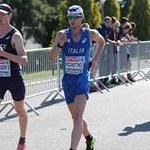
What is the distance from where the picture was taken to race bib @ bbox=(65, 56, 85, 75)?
6449mm

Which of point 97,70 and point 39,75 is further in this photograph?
point 97,70

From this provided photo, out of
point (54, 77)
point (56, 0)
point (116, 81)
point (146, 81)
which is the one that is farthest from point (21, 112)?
point (56, 0)

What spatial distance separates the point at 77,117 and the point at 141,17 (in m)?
27.9

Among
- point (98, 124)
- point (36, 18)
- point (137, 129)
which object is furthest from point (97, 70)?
point (36, 18)

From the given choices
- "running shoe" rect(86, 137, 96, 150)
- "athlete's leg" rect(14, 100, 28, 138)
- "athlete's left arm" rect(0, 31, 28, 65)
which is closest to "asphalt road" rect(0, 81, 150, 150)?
"running shoe" rect(86, 137, 96, 150)

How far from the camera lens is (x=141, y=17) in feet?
110

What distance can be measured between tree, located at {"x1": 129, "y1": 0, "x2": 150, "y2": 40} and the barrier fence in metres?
15.5

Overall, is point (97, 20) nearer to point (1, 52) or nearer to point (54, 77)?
point (54, 77)

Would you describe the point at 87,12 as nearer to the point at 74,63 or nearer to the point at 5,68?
the point at 5,68

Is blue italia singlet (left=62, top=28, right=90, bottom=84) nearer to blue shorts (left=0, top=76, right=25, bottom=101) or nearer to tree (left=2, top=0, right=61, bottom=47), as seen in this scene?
blue shorts (left=0, top=76, right=25, bottom=101)

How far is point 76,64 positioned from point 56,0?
30.1 m

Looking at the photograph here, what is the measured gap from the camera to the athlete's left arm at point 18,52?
6.40 meters

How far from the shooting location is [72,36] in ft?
21.4

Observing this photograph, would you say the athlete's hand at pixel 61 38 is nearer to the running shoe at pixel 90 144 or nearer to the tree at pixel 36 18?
the running shoe at pixel 90 144
